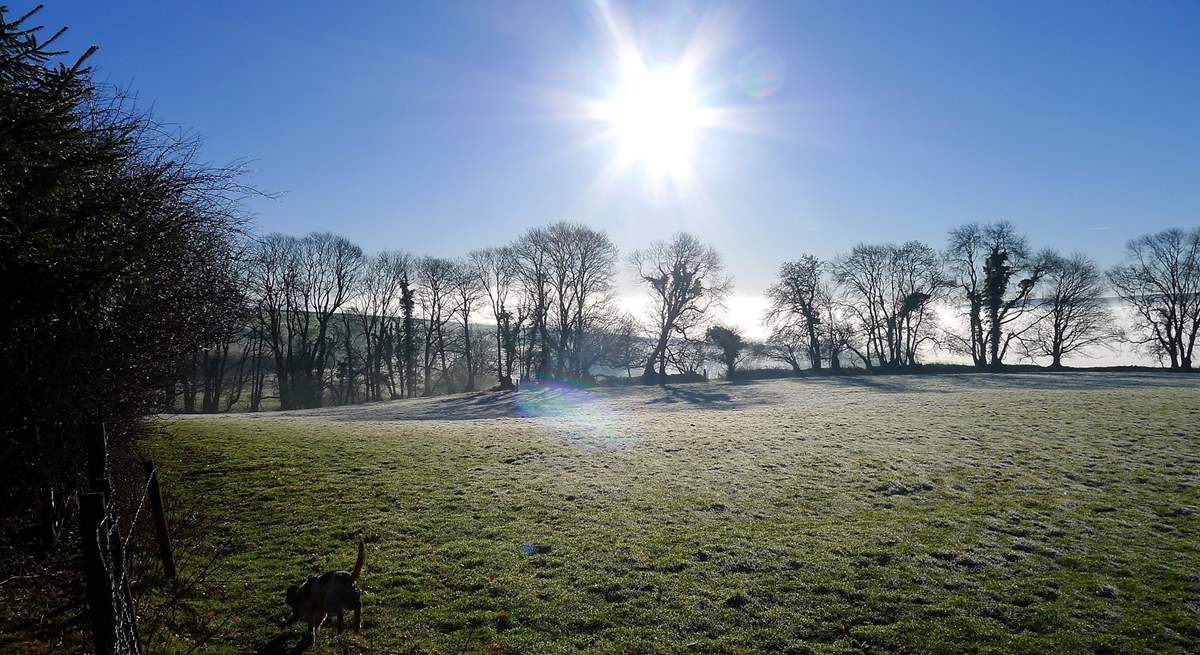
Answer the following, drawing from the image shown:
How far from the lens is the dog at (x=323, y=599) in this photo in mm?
6105

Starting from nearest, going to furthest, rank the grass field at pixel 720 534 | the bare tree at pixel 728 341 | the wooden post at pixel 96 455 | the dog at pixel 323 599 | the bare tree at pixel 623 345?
the wooden post at pixel 96 455 < the dog at pixel 323 599 < the grass field at pixel 720 534 < the bare tree at pixel 728 341 < the bare tree at pixel 623 345

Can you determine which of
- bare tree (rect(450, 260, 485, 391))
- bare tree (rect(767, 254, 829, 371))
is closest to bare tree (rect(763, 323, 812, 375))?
bare tree (rect(767, 254, 829, 371))

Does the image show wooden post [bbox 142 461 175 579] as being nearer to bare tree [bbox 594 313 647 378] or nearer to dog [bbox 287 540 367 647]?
dog [bbox 287 540 367 647]

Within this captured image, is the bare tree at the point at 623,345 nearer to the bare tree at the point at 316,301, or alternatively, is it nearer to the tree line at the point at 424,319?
the tree line at the point at 424,319

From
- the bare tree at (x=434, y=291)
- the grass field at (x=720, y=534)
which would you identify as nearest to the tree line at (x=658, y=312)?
the bare tree at (x=434, y=291)

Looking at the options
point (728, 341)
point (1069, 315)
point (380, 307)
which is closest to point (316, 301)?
point (380, 307)

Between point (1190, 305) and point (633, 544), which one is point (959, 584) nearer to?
point (633, 544)

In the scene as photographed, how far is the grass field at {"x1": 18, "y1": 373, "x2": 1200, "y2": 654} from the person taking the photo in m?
6.43

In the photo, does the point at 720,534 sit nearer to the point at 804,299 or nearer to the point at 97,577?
the point at 97,577

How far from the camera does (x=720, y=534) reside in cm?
993

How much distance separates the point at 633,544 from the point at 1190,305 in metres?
69.4

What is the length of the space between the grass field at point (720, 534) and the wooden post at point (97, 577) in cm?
260

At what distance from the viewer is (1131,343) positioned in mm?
53531

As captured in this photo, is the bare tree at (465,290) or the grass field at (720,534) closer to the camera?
the grass field at (720,534)
